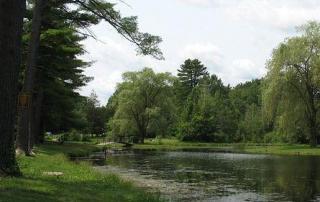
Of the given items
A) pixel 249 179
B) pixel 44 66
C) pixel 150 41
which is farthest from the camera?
pixel 44 66

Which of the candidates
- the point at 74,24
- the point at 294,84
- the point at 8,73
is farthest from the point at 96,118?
the point at 8,73

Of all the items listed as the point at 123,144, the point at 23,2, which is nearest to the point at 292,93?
the point at 123,144

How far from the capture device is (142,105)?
8250cm

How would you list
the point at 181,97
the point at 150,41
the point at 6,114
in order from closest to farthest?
the point at 6,114
the point at 150,41
the point at 181,97

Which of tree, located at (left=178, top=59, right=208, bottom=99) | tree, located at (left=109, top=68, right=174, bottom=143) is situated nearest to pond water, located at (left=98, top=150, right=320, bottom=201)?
tree, located at (left=109, top=68, right=174, bottom=143)

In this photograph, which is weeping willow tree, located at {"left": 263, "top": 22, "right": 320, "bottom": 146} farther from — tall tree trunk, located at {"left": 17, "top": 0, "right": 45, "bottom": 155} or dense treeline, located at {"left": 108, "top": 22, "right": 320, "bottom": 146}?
tall tree trunk, located at {"left": 17, "top": 0, "right": 45, "bottom": 155}

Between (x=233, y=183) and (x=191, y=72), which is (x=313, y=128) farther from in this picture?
(x=191, y=72)

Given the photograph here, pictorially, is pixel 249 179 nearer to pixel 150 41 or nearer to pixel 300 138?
pixel 150 41

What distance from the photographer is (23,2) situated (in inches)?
542

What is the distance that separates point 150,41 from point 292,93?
4182 cm

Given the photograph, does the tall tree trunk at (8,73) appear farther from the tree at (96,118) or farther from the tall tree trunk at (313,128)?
the tree at (96,118)

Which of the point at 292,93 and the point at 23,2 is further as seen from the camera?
the point at 292,93

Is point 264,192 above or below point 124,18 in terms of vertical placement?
below

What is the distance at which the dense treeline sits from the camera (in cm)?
5912
